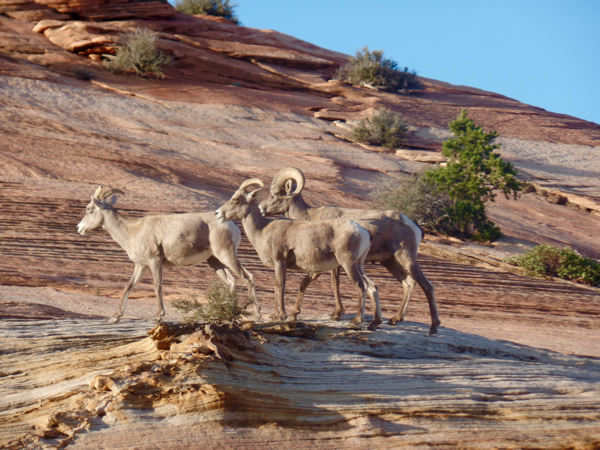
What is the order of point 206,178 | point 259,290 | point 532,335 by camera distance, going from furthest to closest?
1. point 206,178
2. point 259,290
3. point 532,335

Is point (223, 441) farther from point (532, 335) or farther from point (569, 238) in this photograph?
point (569, 238)

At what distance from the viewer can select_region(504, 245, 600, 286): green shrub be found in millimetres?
16609

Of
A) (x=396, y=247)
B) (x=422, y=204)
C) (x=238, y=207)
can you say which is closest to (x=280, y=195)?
(x=238, y=207)

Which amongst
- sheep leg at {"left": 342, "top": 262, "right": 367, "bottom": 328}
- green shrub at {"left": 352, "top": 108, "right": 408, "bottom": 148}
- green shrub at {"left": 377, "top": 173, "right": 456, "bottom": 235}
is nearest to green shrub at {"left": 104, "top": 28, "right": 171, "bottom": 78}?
green shrub at {"left": 352, "top": 108, "right": 408, "bottom": 148}

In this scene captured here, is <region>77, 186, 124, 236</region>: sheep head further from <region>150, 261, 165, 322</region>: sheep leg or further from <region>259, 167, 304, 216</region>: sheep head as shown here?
<region>259, 167, 304, 216</region>: sheep head

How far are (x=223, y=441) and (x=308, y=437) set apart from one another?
0.72 metres

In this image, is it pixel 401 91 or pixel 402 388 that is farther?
pixel 401 91

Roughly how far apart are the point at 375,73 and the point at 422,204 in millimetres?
15052

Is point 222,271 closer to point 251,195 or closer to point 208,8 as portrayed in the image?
point 251,195

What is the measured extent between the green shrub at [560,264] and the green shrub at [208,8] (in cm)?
3002

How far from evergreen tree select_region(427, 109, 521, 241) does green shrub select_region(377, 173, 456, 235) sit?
25 centimetres

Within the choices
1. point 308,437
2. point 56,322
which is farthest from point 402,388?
point 56,322

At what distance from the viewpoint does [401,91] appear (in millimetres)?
33375

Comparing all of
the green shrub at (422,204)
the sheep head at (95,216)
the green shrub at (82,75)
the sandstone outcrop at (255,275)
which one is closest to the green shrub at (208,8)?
the sandstone outcrop at (255,275)
